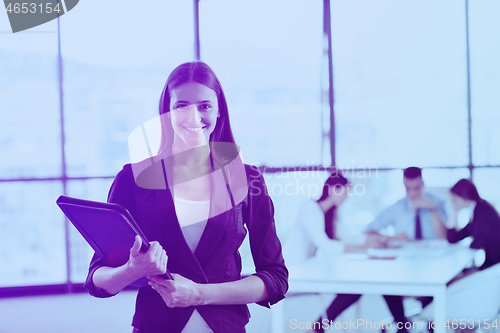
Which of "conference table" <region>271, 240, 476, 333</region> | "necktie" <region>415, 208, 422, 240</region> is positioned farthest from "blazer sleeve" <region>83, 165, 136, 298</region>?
"necktie" <region>415, 208, 422, 240</region>

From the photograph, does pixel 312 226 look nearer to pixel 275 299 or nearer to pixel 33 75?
pixel 275 299

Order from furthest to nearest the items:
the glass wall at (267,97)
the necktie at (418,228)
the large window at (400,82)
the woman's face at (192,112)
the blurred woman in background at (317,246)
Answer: the large window at (400,82)
the glass wall at (267,97)
the necktie at (418,228)
the blurred woman in background at (317,246)
the woman's face at (192,112)

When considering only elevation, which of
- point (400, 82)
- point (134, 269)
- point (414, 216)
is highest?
point (400, 82)

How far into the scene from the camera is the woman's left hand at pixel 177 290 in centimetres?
83

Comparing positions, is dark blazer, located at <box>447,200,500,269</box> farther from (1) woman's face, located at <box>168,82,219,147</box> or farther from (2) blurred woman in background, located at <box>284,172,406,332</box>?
(1) woman's face, located at <box>168,82,219,147</box>

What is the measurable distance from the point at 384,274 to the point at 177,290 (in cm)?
157

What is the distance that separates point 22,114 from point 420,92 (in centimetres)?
379

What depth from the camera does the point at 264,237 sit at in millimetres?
933

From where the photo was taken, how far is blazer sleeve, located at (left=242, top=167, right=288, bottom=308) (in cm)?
93

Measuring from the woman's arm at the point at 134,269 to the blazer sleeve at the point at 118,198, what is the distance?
0.01 meters

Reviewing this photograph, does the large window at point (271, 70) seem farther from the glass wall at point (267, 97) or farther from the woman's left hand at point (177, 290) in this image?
the woman's left hand at point (177, 290)

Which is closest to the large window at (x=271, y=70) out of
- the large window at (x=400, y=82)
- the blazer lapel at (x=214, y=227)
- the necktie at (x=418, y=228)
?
the large window at (x=400, y=82)

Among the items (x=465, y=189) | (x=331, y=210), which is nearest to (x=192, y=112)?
(x=331, y=210)

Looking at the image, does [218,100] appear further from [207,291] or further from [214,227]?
[207,291]
